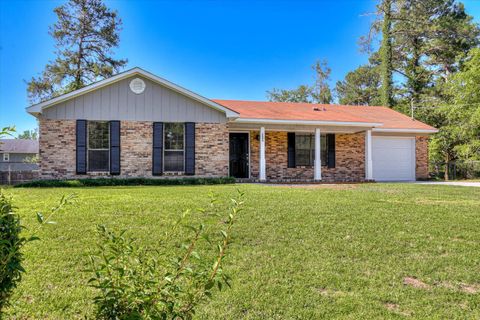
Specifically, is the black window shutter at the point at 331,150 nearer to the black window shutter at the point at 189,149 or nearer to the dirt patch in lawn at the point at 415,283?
the black window shutter at the point at 189,149

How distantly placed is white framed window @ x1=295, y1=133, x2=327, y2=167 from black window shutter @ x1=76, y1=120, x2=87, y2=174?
877 cm

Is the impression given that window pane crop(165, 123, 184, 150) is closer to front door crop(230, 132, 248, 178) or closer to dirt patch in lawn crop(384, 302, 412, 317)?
front door crop(230, 132, 248, 178)

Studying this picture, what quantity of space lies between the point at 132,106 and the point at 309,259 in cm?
1004

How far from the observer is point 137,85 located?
1253 cm

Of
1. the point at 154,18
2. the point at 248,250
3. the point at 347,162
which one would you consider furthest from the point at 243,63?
the point at 248,250

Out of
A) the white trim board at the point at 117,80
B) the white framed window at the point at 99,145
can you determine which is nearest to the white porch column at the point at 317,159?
the white trim board at the point at 117,80

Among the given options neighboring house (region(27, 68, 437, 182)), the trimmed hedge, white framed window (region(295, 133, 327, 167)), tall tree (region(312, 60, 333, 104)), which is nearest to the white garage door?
neighboring house (region(27, 68, 437, 182))

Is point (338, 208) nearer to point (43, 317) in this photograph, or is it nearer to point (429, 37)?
point (43, 317)

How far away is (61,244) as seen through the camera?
450 cm

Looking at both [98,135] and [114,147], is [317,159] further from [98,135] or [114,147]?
[98,135]

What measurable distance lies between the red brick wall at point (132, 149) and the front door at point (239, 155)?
1714 mm

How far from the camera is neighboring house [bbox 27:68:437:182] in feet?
39.2

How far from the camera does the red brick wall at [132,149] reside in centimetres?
1182

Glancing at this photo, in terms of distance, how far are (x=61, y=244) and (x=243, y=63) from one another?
24.6m
